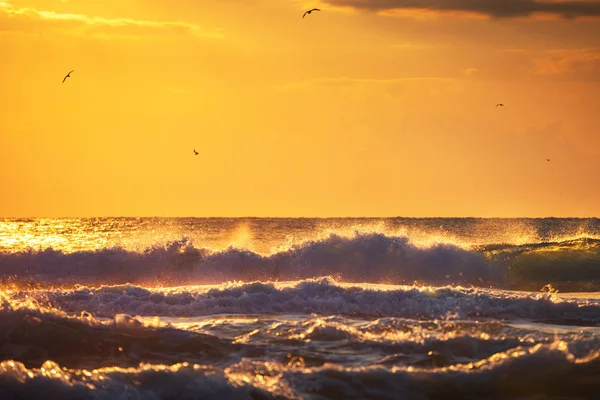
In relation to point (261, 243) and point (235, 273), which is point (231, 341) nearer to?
point (235, 273)

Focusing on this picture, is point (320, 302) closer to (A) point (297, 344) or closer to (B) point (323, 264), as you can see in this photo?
(A) point (297, 344)

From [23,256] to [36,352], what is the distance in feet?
94.8

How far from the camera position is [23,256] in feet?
147

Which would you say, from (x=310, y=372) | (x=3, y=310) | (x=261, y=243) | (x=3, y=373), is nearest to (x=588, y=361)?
(x=310, y=372)

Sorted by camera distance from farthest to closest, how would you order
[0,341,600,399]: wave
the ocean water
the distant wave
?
the distant wave
the ocean water
[0,341,600,399]: wave

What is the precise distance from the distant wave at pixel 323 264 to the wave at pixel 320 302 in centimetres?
Answer: 1470

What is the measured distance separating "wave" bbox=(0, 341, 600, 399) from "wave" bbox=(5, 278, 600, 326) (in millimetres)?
6204

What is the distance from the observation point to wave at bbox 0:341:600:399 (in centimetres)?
1414

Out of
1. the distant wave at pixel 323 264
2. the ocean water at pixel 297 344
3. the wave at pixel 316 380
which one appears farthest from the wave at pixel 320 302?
the distant wave at pixel 323 264

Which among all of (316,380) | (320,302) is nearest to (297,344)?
(316,380)

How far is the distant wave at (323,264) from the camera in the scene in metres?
40.7

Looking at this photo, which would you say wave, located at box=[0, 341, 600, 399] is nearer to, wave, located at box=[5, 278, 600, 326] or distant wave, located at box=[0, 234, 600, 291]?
wave, located at box=[5, 278, 600, 326]

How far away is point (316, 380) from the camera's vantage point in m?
15.1

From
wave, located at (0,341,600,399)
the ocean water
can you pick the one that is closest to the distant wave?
the ocean water
